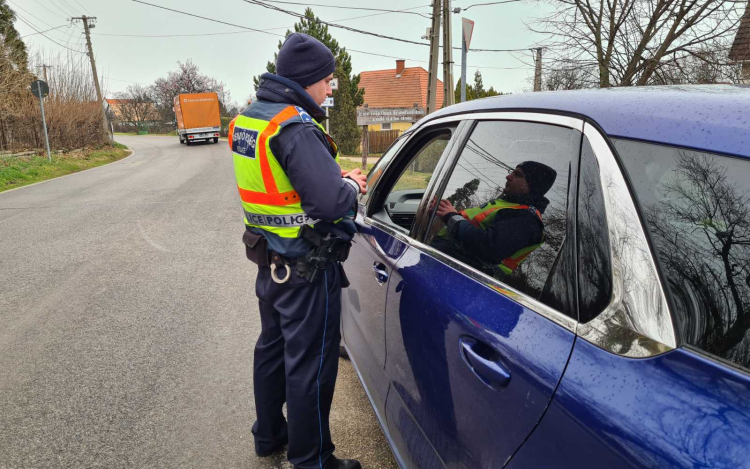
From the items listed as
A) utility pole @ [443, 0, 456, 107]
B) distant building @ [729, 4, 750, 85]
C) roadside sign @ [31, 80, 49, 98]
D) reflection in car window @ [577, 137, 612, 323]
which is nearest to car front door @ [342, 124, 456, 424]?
reflection in car window @ [577, 137, 612, 323]

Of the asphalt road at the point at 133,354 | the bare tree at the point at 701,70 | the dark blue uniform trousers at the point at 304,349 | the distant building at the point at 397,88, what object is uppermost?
the distant building at the point at 397,88

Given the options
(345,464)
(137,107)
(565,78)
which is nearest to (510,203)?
(345,464)

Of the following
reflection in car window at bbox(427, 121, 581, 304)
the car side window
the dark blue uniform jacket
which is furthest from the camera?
the car side window

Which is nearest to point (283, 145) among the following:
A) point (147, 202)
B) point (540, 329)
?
point (540, 329)

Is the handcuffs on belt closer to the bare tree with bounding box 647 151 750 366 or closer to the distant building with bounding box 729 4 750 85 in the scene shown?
the bare tree with bounding box 647 151 750 366

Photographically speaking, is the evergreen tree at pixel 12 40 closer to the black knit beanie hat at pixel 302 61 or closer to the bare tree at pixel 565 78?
the bare tree at pixel 565 78

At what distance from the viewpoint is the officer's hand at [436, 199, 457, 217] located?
181 centimetres

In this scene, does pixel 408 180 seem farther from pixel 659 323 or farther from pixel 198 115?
pixel 198 115

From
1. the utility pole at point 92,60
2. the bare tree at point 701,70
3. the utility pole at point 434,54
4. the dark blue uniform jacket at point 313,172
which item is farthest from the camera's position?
the utility pole at point 92,60

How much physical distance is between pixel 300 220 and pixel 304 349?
21.0 inches

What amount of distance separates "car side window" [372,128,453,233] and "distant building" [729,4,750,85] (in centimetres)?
1015

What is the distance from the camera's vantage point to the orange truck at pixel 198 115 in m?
31.5

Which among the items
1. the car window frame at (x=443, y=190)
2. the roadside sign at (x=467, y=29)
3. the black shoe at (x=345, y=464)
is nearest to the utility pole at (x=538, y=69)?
the roadside sign at (x=467, y=29)

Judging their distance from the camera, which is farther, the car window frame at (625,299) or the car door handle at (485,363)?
the car door handle at (485,363)
